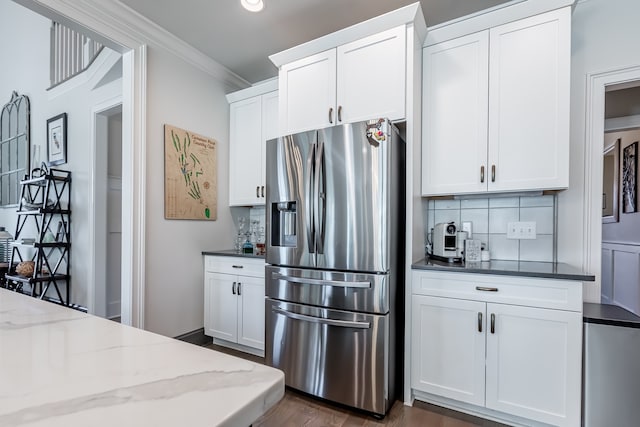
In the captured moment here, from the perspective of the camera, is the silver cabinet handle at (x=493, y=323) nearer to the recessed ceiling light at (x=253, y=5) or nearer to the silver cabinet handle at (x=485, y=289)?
the silver cabinet handle at (x=485, y=289)

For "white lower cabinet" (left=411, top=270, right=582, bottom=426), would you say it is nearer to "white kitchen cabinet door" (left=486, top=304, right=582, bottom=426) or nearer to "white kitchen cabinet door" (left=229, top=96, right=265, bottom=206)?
"white kitchen cabinet door" (left=486, top=304, right=582, bottom=426)

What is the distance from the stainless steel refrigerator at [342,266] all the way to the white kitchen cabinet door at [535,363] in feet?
1.82

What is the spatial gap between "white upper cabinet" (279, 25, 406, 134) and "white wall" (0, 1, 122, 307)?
1.87 meters

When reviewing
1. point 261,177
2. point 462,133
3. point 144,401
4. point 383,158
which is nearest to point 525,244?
point 462,133

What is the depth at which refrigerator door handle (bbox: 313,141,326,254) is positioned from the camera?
1.99m

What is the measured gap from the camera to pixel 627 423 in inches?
61.2

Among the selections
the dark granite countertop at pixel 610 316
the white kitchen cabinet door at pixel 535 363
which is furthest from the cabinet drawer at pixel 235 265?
the dark granite countertop at pixel 610 316

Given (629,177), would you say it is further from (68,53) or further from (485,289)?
(68,53)

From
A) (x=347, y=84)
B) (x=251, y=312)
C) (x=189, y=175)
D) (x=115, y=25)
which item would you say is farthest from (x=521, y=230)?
(x=115, y=25)

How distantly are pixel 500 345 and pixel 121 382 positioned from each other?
188 cm

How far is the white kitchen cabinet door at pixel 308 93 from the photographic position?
2301mm

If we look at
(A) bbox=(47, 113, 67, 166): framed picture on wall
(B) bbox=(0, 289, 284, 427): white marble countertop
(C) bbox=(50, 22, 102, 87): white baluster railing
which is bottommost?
(B) bbox=(0, 289, 284, 427): white marble countertop

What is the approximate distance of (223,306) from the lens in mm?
2814

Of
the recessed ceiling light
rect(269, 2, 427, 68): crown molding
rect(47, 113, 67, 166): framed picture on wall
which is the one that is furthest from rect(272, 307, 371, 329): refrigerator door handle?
rect(47, 113, 67, 166): framed picture on wall
